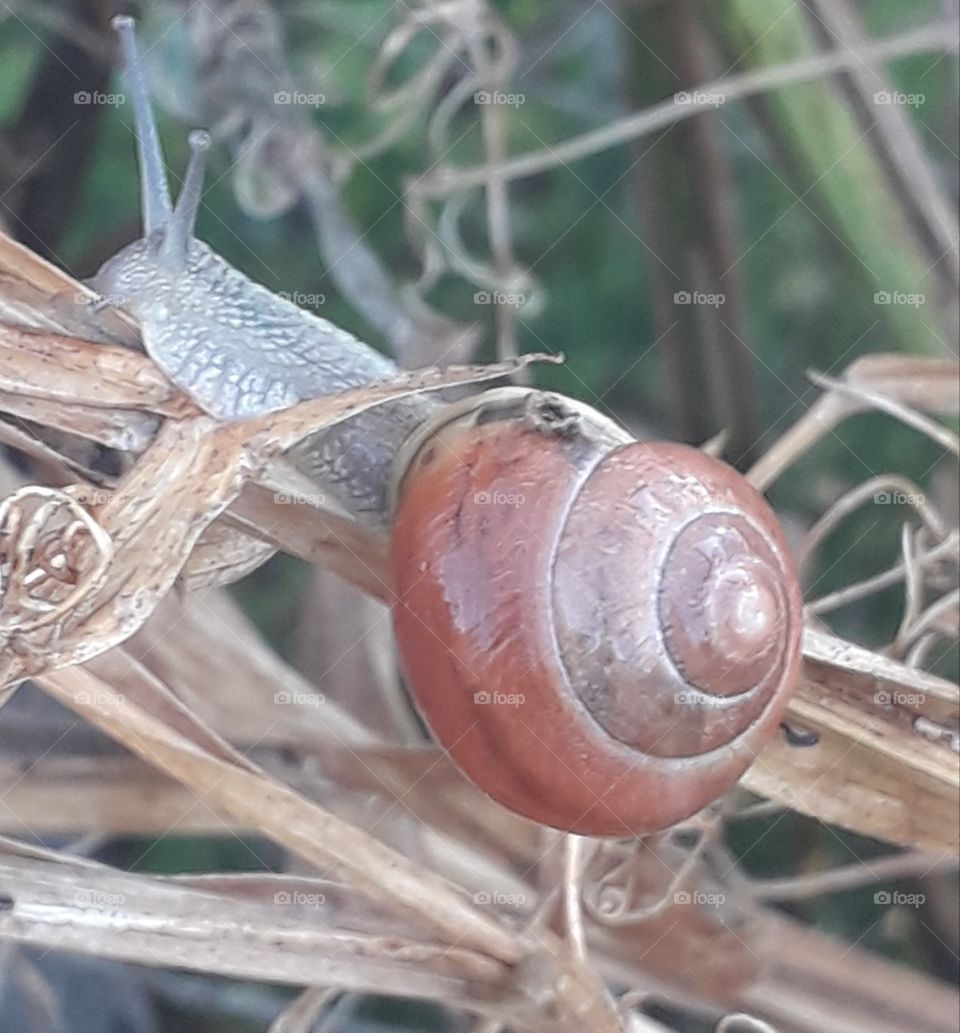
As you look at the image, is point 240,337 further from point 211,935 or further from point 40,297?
point 211,935

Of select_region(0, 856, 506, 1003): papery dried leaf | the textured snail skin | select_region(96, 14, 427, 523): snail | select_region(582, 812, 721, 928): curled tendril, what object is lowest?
select_region(582, 812, 721, 928): curled tendril

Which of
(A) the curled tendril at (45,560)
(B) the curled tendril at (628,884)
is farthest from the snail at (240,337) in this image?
(B) the curled tendril at (628,884)

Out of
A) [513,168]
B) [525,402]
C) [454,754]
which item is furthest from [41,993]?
A: [513,168]

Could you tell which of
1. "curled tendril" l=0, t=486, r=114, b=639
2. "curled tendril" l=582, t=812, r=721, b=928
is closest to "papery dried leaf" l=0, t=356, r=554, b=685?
"curled tendril" l=0, t=486, r=114, b=639

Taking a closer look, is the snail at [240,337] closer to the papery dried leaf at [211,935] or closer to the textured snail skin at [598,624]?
the textured snail skin at [598,624]

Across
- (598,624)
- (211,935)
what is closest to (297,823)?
(211,935)

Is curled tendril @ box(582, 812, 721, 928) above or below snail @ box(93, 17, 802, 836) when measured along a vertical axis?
below

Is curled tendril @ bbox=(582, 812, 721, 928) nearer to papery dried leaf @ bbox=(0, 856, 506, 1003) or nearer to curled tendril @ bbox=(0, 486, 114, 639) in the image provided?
papery dried leaf @ bbox=(0, 856, 506, 1003)
